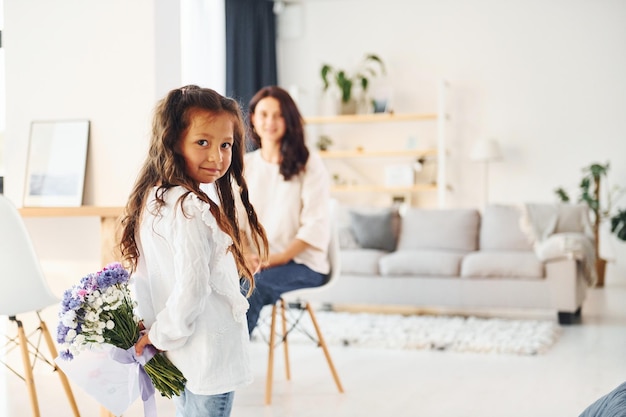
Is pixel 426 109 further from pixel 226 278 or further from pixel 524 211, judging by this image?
pixel 226 278

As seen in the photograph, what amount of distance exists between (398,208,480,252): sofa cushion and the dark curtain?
6.78ft

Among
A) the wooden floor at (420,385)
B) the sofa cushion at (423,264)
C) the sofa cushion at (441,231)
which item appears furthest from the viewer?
the sofa cushion at (441,231)

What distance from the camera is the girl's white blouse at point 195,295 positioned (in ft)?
5.48

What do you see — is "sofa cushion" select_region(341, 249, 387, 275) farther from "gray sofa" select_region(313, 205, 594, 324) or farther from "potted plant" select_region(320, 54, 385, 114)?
"potted plant" select_region(320, 54, 385, 114)

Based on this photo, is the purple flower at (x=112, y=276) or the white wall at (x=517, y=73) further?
the white wall at (x=517, y=73)

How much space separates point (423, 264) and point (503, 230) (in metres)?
0.73

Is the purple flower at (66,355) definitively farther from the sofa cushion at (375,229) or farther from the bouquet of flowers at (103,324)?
the sofa cushion at (375,229)

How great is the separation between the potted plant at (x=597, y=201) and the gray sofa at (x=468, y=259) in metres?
1.08

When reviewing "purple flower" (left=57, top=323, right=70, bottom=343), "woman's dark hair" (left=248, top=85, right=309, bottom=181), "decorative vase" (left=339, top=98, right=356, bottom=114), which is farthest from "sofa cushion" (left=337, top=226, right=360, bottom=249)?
"purple flower" (left=57, top=323, right=70, bottom=343)

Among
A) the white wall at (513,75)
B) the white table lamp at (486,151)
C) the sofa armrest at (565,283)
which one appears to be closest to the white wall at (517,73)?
the white wall at (513,75)

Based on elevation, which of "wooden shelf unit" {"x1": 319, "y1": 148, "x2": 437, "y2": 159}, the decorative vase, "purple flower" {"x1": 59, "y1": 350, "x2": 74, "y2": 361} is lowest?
"purple flower" {"x1": 59, "y1": 350, "x2": 74, "y2": 361}

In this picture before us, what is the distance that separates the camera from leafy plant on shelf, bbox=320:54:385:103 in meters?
7.87

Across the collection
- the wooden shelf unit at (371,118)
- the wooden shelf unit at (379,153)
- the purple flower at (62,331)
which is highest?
the wooden shelf unit at (371,118)

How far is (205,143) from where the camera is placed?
5.92 feet
